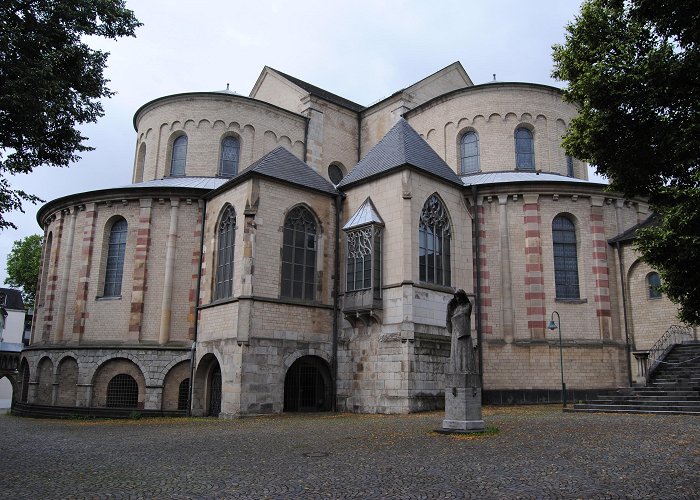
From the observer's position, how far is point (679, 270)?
11008 mm

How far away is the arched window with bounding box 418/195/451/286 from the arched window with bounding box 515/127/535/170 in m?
7.10

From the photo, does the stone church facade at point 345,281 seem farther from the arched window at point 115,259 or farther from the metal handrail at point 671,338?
the metal handrail at point 671,338

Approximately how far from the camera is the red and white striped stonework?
2388 cm

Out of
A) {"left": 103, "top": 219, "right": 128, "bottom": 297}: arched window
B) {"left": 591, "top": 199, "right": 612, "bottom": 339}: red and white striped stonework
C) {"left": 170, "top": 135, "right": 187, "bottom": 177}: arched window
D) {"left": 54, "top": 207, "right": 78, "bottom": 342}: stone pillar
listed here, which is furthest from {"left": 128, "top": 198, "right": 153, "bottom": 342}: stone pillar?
{"left": 591, "top": 199, "right": 612, "bottom": 339}: red and white striped stonework

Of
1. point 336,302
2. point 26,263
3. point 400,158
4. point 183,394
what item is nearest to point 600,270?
Result: point 400,158

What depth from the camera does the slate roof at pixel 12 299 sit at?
205ft

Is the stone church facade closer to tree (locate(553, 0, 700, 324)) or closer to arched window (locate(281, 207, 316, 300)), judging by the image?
arched window (locate(281, 207, 316, 300))

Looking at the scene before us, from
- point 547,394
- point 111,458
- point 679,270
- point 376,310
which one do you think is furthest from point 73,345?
point 679,270

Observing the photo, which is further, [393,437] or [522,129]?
[522,129]

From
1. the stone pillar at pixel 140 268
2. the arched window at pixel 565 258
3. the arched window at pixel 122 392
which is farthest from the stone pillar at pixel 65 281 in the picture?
the arched window at pixel 565 258

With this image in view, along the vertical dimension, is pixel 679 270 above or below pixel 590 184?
below

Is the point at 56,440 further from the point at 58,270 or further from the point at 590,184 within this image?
the point at 590,184

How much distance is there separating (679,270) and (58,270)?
2437 cm

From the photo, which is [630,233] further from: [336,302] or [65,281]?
[65,281]
